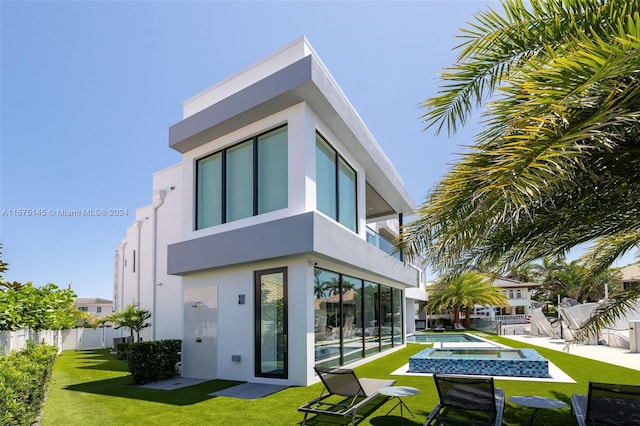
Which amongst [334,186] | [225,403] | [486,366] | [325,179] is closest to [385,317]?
[486,366]

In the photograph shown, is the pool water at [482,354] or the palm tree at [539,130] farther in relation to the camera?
the pool water at [482,354]

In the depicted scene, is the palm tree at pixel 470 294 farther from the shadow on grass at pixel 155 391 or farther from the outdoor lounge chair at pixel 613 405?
the outdoor lounge chair at pixel 613 405

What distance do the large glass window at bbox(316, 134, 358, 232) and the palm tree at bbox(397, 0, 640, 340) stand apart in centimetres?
629

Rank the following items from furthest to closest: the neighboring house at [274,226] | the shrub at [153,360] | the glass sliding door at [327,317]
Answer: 1. the shrub at [153,360]
2. the glass sliding door at [327,317]
3. the neighboring house at [274,226]

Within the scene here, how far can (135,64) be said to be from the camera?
1460 cm

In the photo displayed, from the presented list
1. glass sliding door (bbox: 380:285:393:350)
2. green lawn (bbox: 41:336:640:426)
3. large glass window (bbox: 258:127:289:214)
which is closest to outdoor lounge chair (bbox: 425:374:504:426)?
green lawn (bbox: 41:336:640:426)

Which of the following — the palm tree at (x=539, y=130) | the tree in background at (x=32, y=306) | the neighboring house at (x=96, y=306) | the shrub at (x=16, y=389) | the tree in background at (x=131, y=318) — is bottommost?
the neighboring house at (x=96, y=306)

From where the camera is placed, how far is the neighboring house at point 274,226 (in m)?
11.0

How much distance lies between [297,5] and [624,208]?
390 inches

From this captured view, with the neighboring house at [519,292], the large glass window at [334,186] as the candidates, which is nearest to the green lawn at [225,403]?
the large glass window at [334,186]

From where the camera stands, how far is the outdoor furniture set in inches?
219

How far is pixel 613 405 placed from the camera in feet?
18.4

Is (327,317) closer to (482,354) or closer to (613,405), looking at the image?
(482,354)

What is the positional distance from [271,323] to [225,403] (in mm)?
2689
